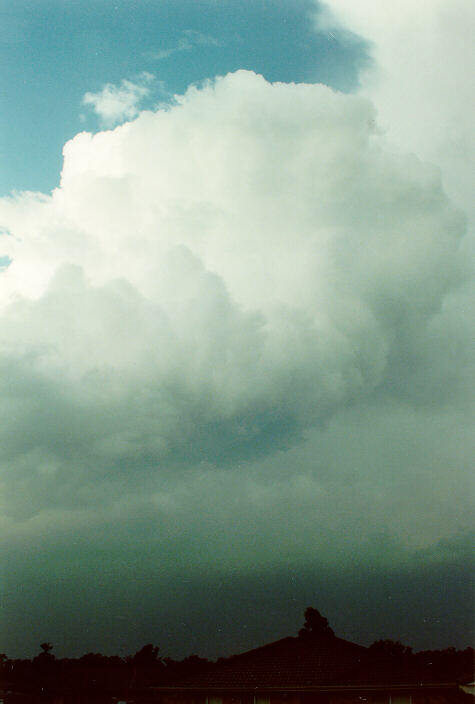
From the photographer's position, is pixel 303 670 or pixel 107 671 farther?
pixel 107 671

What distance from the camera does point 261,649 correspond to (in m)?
31.4

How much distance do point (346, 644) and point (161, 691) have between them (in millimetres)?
9173

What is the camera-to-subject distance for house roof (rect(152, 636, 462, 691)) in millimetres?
26812

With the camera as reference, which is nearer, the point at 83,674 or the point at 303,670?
the point at 303,670

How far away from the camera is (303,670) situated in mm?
28500

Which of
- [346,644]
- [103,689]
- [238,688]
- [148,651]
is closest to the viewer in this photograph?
[238,688]

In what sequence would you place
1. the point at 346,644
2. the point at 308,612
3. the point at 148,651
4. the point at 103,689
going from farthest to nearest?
1. the point at 148,651
2. the point at 308,612
3. the point at 103,689
4. the point at 346,644

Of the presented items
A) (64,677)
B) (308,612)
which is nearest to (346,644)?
(308,612)

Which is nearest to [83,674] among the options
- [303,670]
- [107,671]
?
[107,671]

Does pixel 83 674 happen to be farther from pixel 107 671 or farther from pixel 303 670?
pixel 303 670

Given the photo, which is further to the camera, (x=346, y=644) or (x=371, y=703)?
(x=346, y=644)

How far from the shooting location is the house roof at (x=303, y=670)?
88.0 feet

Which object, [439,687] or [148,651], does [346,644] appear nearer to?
[439,687]

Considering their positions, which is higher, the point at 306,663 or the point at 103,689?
the point at 306,663
